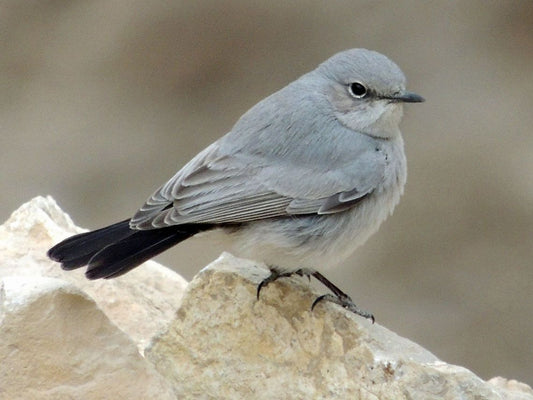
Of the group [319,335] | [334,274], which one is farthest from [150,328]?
[334,274]

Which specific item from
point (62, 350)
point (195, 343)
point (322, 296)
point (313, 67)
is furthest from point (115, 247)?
point (313, 67)

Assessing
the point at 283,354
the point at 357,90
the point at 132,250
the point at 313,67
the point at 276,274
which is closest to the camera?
the point at 283,354

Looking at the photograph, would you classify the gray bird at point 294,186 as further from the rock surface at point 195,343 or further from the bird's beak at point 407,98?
the rock surface at point 195,343

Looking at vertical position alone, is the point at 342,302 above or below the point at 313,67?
below

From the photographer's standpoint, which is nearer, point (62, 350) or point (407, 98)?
point (62, 350)

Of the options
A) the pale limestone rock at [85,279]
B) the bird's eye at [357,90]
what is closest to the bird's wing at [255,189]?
the bird's eye at [357,90]

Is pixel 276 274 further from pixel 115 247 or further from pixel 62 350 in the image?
pixel 62 350
